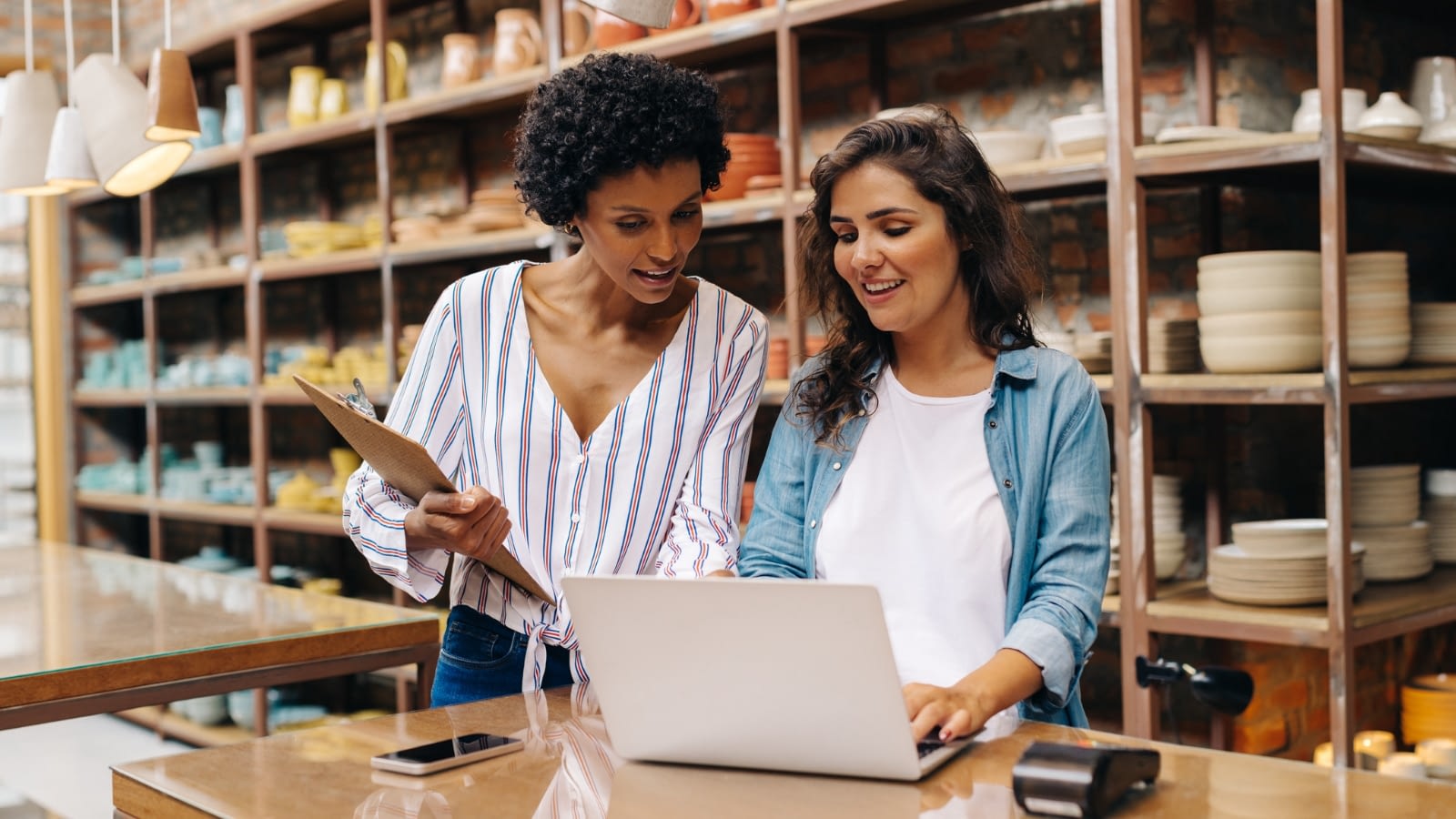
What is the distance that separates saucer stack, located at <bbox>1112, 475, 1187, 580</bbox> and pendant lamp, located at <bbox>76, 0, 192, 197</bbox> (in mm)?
2085

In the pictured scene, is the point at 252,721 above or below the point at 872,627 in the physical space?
below

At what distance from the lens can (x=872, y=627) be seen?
3.72ft

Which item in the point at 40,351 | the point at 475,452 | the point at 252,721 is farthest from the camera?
the point at 40,351

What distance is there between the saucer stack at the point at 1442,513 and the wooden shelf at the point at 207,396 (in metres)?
3.85

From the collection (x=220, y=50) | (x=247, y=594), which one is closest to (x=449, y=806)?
(x=247, y=594)

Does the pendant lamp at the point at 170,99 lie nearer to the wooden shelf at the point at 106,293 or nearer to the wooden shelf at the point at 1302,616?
the wooden shelf at the point at 1302,616

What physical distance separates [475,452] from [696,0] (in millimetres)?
2000

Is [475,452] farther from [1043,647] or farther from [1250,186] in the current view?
[1250,186]

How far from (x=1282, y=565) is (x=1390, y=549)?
39cm

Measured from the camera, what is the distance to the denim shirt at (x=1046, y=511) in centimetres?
154

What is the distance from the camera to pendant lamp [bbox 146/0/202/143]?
8.40ft

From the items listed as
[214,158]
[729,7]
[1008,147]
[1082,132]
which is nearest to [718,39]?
[729,7]

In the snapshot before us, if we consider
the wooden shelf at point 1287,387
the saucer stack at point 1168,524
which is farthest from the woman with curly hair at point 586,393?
the saucer stack at point 1168,524

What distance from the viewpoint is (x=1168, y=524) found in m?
2.99
